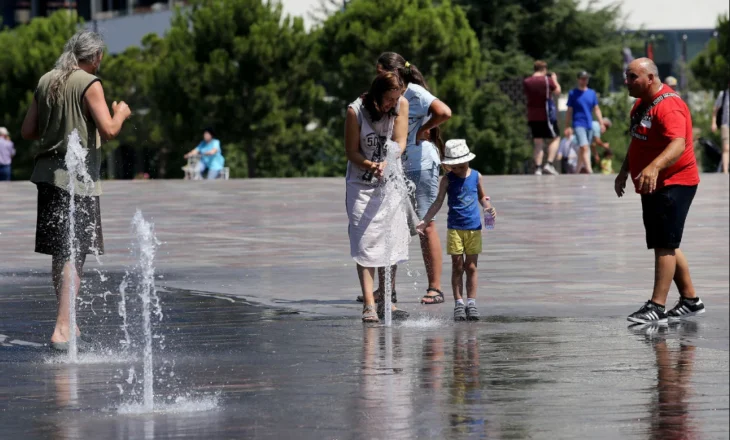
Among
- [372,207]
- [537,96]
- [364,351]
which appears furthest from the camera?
[537,96]

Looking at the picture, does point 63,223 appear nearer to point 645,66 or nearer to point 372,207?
point 372,207

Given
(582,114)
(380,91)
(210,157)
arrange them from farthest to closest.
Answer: (210,157) → (582,114) → (380,91)

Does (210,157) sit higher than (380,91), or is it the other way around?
(380,91)

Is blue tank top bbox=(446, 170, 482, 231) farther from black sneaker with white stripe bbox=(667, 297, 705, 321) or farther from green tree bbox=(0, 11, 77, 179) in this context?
green tree bbox=(0, 11, 77, 179)

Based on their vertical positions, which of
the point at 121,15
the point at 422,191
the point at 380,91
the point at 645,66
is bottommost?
the point at 422,191

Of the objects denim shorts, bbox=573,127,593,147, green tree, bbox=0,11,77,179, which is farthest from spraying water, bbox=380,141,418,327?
green tree, bbox=0,11,77,179

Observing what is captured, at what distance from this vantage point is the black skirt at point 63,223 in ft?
29.9

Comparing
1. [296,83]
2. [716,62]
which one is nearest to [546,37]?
[716,62]

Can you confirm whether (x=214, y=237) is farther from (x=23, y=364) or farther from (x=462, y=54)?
(x=462, y=54)

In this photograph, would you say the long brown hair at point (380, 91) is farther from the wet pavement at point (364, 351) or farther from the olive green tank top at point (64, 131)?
the olive green tank top at point (64, 131)

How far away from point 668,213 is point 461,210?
55.4 inches

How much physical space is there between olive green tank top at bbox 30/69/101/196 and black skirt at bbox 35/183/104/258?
5cm

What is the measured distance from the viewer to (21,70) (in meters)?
49.8

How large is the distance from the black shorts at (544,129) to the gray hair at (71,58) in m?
17.9
